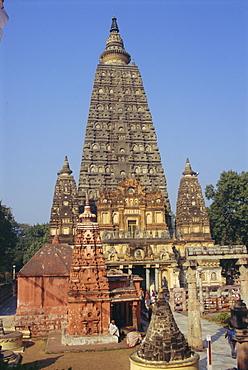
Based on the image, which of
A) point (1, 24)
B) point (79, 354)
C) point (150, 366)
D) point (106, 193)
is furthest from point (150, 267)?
point (1, 24)

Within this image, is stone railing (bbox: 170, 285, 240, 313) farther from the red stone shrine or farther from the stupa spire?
the stupa spire

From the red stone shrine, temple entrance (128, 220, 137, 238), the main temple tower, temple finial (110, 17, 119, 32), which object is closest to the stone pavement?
the red stone shrine

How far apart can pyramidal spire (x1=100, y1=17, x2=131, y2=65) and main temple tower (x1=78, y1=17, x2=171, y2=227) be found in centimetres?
157

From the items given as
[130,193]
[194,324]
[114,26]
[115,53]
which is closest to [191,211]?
[130,193]

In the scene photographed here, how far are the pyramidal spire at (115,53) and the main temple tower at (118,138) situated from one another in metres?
1.57

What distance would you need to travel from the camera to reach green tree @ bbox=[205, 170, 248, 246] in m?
48.7

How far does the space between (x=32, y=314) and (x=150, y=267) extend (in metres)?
19.7

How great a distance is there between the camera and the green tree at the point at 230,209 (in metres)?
48.7

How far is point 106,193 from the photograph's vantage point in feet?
144

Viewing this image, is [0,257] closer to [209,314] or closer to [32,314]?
[32,314]

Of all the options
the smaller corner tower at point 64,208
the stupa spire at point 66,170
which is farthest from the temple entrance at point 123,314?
the stupa spire at point 66,170

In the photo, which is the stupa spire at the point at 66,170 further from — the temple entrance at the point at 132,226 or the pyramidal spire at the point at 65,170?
the temple entrance at the point at 132,226

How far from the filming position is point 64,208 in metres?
45.4

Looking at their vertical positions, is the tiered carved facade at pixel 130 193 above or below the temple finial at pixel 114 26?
below
